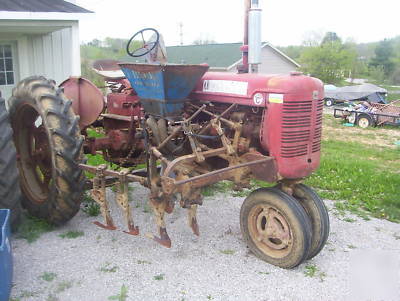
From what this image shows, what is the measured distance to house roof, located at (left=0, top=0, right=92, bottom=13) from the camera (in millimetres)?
7664

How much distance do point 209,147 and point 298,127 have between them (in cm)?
95

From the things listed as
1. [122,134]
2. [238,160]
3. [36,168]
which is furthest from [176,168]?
[36,168]

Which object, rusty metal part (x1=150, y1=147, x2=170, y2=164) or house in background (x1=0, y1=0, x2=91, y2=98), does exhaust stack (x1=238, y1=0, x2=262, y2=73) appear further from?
house in background (x1=0, y1=0, x2=91, y2=98)

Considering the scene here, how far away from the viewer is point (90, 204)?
4.89 m

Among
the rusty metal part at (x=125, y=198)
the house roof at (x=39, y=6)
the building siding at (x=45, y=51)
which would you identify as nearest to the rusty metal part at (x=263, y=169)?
the rusty metal part at (x=125, y=198)

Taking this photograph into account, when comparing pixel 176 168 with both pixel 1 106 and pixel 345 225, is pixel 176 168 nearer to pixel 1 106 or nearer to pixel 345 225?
pixel 1 106

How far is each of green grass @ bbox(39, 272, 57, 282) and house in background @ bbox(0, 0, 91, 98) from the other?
581 centimetres

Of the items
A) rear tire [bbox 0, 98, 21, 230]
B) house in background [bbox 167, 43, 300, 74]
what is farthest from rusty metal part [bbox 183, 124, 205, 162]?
house in background [bbox 167, 43, 300, 74]

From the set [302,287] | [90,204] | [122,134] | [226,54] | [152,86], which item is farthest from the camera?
[226,54]

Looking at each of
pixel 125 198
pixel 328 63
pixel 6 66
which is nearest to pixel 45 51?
pixel 6 66

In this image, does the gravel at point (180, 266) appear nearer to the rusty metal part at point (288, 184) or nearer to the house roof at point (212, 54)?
the rusty metal part at point (288, 184)

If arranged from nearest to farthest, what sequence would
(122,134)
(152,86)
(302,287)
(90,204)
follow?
(302,287) → (152,86) → (122,134) → (90,204)

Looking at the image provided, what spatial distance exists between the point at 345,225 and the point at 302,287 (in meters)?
1.53

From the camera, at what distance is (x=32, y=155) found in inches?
183
